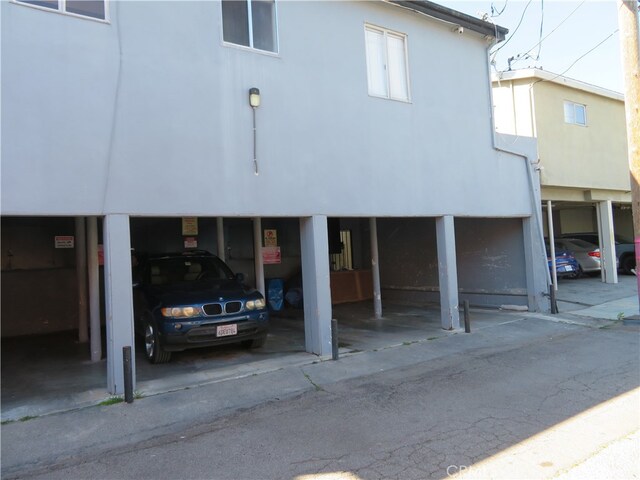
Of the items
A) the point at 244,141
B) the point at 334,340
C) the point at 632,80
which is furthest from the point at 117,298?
the point at 632,80

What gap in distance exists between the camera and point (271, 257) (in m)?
12.4

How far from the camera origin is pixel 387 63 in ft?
30.1

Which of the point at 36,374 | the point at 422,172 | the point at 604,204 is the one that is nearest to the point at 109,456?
the point at 36,374

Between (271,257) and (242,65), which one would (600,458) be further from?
(271,257)

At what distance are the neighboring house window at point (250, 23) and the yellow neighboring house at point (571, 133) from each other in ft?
21.9

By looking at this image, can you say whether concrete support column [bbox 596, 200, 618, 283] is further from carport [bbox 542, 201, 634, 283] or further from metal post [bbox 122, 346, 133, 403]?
metal post [bbox 122, 346, 133, 403]

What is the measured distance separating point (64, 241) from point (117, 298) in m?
5.96

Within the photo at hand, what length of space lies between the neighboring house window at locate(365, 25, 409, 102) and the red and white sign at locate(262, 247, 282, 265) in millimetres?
5207

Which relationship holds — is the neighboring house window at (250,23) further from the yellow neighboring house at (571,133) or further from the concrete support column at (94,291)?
the yellow neighboring house at (571,133)

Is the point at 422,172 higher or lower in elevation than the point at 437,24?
lower

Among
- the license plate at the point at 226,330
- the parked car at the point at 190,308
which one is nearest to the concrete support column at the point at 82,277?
the parked car at the point at 190,308

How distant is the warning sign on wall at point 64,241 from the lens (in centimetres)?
1074

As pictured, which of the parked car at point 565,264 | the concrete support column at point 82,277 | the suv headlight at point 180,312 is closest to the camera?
the suv headlight at point 180,312

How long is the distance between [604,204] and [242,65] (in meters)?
14.0
